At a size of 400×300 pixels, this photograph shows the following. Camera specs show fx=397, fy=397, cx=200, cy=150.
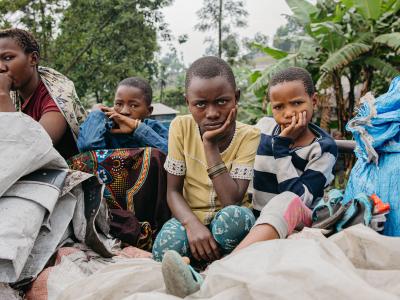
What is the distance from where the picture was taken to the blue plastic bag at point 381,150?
151cm

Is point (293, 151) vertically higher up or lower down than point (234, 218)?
higher up

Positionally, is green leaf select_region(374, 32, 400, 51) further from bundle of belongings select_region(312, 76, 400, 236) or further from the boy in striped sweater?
bundle of belongings select_region(312, 76, 400, 236)

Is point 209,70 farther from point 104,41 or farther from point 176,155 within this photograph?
point 104,41

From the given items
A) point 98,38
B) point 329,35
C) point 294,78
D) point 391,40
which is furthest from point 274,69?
point 98,38

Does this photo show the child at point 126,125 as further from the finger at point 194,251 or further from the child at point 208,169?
the finger at point 194,251

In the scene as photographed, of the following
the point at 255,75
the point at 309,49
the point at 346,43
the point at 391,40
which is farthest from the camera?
the point at 255,75

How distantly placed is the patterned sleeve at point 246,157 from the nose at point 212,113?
225 millimetres

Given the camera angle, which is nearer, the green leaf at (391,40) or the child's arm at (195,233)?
the child's arm at (195,233)

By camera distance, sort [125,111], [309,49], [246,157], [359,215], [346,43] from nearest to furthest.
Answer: [359,215]
[246,157]
[125,111]
[346,43]
[309,49]

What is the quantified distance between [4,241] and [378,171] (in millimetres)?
1407

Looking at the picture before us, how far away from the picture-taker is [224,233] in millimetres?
1597

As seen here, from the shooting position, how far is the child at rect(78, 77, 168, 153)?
2.16 m

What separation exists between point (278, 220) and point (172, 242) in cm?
49

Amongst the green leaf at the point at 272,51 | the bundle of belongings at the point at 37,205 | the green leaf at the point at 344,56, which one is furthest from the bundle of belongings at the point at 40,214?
the green leaf at the point at 272,51
